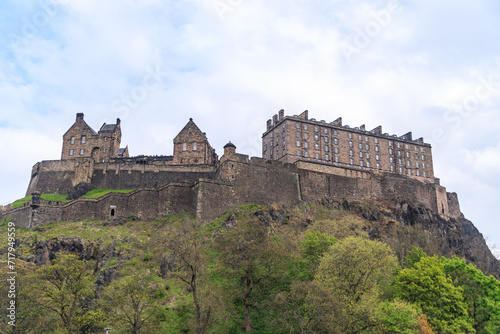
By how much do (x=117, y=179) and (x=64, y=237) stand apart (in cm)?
1338

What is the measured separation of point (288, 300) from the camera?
30719 mm

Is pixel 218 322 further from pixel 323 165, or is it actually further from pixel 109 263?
pixel 323 165

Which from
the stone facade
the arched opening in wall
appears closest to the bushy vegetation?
the arched opening in wall

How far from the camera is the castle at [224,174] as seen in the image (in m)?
49.0

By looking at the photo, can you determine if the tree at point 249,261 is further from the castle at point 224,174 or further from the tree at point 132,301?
the castle at point 224,174

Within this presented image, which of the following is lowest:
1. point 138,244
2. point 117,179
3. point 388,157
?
point 138,244

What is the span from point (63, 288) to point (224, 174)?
22.8 metres

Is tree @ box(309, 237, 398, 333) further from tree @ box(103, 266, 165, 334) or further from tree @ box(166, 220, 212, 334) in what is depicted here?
tree @ box(103, 266, 165, 334)

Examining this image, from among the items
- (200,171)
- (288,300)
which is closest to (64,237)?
(200,171)

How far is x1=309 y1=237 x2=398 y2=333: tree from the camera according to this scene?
2773 centimetres

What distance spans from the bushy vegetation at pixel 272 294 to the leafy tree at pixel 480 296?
0.07m

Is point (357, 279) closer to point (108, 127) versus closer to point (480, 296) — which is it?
point (480, 296)

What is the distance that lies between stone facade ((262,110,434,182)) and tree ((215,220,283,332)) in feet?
107

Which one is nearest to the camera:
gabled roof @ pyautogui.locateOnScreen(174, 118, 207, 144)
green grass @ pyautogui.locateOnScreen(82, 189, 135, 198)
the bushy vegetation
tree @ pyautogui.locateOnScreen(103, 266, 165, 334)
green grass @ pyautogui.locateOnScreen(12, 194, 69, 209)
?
the bushy vegetation
